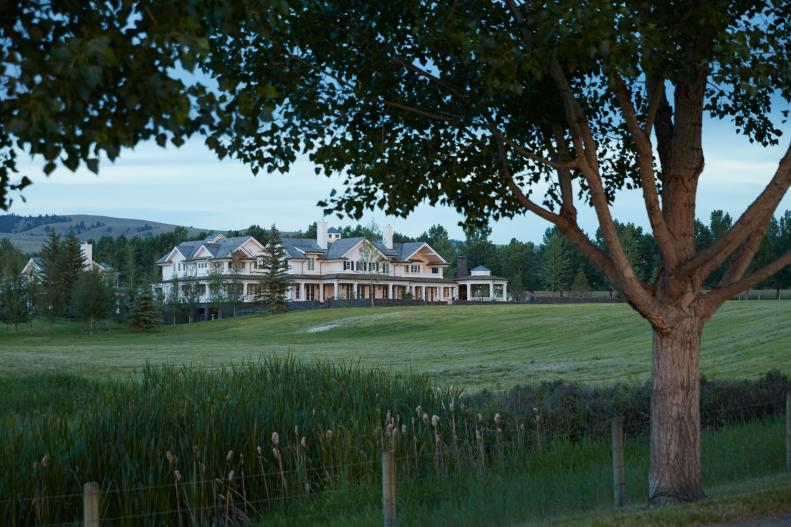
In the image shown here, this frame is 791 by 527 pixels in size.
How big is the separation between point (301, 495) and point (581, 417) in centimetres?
534

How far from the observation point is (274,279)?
84.4 m

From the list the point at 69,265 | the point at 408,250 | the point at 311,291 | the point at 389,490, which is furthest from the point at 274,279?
the point at 389,490

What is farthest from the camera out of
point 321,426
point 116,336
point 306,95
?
point 116,336

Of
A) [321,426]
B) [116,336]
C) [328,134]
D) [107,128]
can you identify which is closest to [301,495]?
[321,426]

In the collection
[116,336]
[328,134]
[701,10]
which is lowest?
[116,336]

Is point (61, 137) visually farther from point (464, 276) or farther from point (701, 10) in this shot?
point (464, 276)

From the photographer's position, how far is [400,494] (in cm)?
1123

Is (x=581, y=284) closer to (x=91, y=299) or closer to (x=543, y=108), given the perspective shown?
(x=91, y=299)

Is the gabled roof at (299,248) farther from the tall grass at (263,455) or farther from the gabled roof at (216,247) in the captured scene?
the tall grass at (263,455)

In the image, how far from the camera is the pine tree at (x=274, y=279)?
84000 millimetres

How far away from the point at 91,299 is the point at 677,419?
236 ft

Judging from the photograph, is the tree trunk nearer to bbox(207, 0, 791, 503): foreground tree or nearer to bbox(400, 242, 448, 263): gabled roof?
bbox(207, 0, 791, 503): foreground tree

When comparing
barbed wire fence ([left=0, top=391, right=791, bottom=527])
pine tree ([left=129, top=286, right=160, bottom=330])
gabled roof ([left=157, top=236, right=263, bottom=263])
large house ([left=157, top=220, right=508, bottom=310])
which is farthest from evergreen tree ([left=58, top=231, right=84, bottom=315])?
barbed wire fence ([left=0, top=391, right=791, bottom=527])

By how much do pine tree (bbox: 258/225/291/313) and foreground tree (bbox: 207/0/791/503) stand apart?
240 feet
